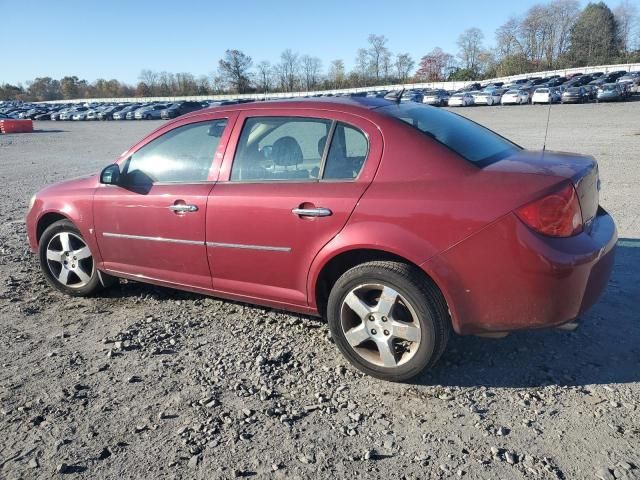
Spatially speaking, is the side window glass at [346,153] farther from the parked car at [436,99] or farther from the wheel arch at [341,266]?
the parked car at [436,99]

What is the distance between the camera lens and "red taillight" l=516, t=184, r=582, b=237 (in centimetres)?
279

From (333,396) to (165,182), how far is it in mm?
2120

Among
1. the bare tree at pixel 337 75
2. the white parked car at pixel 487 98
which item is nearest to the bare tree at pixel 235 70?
the bare tree at pixel 337 75

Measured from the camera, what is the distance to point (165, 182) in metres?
4.09

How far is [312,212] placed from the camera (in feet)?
10.8

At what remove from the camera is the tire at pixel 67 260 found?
4734mm

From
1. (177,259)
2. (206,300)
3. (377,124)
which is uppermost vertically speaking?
(377,124)

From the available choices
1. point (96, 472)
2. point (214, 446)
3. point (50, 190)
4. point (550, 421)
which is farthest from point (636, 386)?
point (50, 190)

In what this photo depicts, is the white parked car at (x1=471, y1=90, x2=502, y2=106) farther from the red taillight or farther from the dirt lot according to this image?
the red taillight

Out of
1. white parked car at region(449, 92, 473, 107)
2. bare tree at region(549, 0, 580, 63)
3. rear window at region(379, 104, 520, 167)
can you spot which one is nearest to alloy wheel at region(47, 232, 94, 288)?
rear window at region(379, 104, 520, 167)

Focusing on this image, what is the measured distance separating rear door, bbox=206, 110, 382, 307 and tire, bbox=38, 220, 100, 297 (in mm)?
1537

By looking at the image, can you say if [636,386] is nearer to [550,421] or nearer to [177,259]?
[550,421]

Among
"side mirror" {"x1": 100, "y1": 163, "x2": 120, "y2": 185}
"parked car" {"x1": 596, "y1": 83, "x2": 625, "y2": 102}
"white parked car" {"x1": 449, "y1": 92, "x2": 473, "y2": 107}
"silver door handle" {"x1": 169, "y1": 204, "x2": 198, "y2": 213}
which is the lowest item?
"white parked car" {"x1": 449, "y1": 92, "x2": 473, "y2": 107}

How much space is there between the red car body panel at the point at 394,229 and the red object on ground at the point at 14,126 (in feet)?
145
